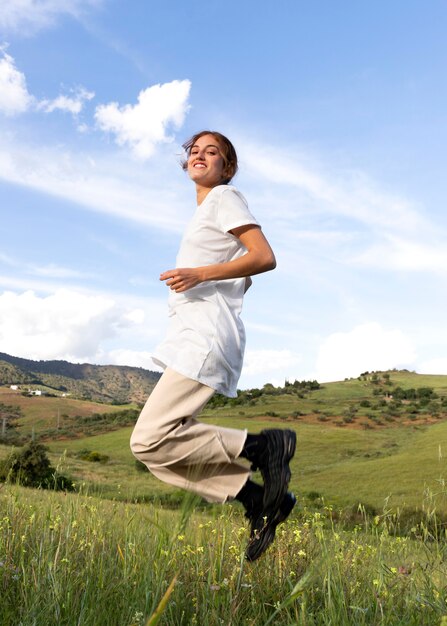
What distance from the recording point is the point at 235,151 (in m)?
4.25

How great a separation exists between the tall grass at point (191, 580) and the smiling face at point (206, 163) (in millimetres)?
1991

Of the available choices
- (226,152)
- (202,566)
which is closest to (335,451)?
(226,152)

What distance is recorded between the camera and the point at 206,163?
4.11 metres

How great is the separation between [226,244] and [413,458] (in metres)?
47.8

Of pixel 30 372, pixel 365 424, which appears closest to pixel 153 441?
pixel 365 424

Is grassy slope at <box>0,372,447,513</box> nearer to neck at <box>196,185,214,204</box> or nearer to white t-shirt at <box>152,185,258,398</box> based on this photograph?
neck at <box>196,185,214,204</box>

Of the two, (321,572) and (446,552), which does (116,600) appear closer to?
(321,572)

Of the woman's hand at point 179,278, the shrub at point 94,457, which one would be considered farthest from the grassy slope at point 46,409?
the woman's hand at point 179,278

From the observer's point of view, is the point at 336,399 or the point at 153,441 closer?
the point at 153,441

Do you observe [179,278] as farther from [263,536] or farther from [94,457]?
[94,457]

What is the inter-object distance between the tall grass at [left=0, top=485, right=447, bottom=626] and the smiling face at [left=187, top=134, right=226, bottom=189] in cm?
199

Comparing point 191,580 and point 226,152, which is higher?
point 226,152

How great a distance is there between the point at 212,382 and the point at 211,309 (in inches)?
16.1

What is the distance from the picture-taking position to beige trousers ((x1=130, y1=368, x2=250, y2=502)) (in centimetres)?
347
